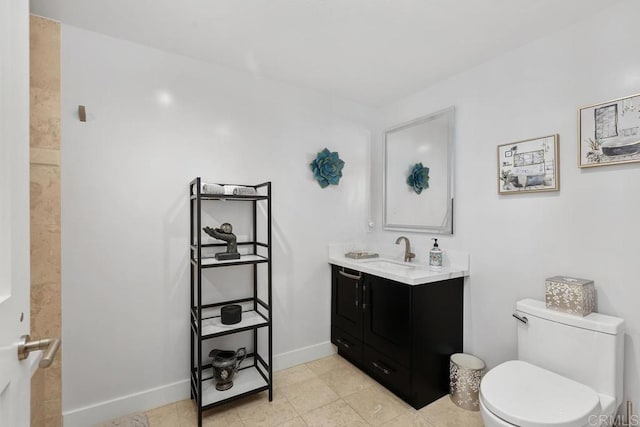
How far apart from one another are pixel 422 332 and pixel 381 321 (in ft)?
1.01

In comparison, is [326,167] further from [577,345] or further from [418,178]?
[577,345]

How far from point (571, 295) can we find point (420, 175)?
1362 mm

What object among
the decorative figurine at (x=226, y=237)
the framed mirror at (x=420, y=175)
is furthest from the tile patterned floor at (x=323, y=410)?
the framed mirror at (x=420, y=175)

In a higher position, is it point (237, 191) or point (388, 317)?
point (237, 191)

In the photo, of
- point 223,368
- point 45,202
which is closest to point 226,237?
point 223,368

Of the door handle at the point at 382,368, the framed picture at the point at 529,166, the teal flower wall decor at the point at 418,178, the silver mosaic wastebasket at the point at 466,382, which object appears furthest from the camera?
the teal flower wall decor at the point at 418,178

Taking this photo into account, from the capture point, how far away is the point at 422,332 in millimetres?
2033

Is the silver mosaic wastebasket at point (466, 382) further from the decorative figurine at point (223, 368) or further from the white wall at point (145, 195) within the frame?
the decorative figurine at point (223, 368)

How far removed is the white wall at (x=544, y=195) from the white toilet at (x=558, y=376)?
0.19m

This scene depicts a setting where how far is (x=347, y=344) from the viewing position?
2.62 m

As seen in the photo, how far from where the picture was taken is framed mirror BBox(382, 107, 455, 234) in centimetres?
243

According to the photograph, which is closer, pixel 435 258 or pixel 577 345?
pixel 577 345

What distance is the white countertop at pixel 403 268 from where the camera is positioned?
2039mm

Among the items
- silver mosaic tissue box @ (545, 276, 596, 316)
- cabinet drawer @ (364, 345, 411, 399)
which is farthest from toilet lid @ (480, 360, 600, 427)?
cabinet drawer @ (364, 345, 411, 399)
